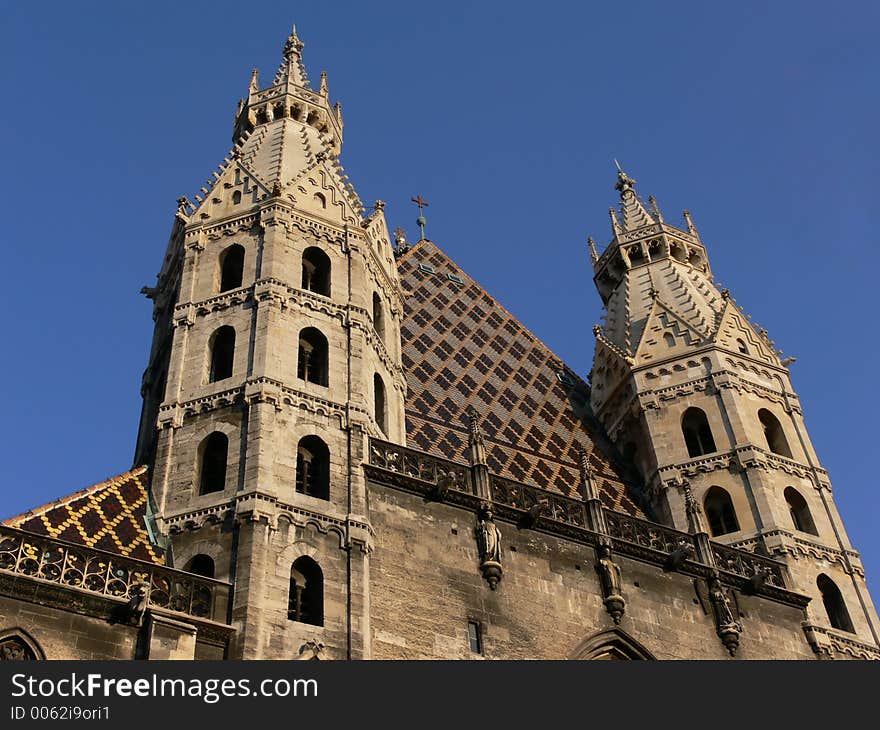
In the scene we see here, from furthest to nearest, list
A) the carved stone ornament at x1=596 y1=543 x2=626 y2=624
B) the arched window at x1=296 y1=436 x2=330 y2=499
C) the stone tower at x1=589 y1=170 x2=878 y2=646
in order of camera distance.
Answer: the stone tower at x1=589 y1=170 x2=878 y2=646, the carved stone ornament at x1=596 y1=543 x2=626 y2=624, the arched window at x1=296 y1=436 x2=330 y2=499

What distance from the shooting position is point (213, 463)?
1853 centimetres

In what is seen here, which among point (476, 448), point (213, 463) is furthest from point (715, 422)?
point (213, 463)

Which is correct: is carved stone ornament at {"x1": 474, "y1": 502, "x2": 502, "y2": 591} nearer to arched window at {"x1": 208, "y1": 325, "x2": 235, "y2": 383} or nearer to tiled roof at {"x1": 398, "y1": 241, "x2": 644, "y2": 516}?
tiled roof at {"x1": 398, "y1": 241, "x2": 644, "y2": 516}

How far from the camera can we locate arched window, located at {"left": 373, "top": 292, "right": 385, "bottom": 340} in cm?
2269

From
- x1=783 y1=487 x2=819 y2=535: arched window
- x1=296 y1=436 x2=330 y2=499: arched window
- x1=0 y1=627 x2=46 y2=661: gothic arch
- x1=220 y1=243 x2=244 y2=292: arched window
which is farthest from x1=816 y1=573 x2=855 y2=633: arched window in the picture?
x1=0 y1=627 x2=46 y2=661: gothic arch

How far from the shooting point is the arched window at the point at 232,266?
21.9 m

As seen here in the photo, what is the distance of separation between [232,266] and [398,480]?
19.2 ft

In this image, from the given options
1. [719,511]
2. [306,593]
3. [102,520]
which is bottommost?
[306,593]

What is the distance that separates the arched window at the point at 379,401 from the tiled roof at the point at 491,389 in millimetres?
995

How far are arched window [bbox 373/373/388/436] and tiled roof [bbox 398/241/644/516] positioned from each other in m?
1.00

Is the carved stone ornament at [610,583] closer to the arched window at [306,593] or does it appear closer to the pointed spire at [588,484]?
the pointed spire at [588,484]

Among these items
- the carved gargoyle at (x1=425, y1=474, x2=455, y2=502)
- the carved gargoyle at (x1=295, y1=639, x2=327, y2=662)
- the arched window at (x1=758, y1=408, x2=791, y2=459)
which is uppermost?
the arched window at (x1=758, y1=408, x2=791, y2=459)

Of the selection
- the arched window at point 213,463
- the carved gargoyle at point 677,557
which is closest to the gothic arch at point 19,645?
the arched window at point 213,463

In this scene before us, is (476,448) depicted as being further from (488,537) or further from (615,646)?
(615,646)
